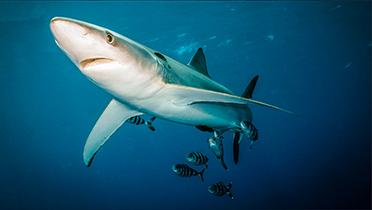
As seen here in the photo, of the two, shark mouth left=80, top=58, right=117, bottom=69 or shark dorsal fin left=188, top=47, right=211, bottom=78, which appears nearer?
shark mouth left=80, top=58, right=117, bottom=69

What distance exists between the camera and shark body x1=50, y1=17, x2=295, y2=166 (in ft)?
5.50

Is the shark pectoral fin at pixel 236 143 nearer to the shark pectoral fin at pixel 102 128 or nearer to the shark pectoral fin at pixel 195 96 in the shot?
the shark pectoral fin at pixel 195 96

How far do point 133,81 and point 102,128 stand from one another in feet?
5.32

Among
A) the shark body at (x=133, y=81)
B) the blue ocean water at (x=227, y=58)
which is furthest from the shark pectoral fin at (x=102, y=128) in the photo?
the blue ocean water at (x=227, y=58)

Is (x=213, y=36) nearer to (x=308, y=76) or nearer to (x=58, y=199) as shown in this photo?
(x=308, y=76)

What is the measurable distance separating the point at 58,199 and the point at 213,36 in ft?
134

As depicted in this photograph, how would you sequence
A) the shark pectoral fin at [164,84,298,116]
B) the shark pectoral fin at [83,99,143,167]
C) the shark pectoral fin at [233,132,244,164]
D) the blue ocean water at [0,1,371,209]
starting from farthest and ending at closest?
the blue ocean water at [0,1,371,209], the shark pectoral fin at [233,132,244,164], the shark pectoral fin at [83,99,143,167], the shark pectoral fin at [164,84,298,116]

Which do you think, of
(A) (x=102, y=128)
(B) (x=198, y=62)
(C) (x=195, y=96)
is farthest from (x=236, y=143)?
(A) (x=102, y=128)

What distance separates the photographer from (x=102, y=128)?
3.46 metres

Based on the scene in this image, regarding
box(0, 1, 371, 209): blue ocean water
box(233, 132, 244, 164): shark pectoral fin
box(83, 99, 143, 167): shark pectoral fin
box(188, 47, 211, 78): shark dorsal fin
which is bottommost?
box(83, 99, 143, 167): shark pectoral fin

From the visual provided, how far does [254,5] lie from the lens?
52.7ft

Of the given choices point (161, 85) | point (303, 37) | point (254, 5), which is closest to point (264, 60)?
point (303, 37)

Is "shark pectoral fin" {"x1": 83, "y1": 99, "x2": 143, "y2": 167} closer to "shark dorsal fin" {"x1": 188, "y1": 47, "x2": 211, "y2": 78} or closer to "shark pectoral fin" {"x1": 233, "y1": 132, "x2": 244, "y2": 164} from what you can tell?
"shark dorsal fin" {"x1": 188, "y1": 47, "x2": 211, "y2": 78}

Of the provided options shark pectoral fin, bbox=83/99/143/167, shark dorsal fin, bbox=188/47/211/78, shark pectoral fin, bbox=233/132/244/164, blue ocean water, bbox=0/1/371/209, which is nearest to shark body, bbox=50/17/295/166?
shark pectoral fin, bbox=83/99/143/167
